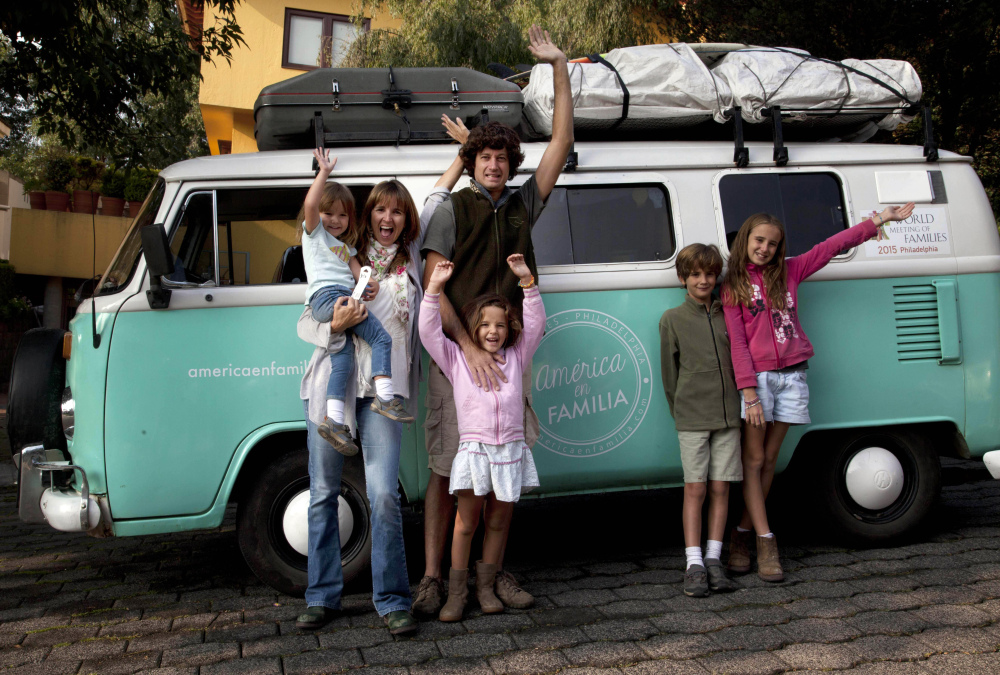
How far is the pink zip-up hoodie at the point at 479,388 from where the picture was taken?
12.3 feet

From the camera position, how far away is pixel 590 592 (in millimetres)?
4270

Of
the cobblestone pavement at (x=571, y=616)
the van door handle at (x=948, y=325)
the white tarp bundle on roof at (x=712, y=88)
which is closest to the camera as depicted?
the cobblestone pavement at (x=571, y=616)

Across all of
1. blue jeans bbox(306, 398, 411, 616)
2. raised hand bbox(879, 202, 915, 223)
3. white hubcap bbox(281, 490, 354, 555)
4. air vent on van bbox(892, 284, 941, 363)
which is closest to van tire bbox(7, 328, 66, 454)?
white hubcap bbox(281, 490, 354, 555)

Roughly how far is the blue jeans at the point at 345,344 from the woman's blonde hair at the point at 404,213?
317 mm

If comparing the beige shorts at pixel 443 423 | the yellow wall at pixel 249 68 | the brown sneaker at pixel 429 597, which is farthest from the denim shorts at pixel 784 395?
the yellow wall at pixel 249 68

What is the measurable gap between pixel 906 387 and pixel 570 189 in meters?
2.25

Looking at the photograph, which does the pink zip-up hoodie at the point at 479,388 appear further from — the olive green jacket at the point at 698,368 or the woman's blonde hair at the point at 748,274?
the woman's blonde hair at the point at 748,274

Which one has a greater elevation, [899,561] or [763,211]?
[763,211]

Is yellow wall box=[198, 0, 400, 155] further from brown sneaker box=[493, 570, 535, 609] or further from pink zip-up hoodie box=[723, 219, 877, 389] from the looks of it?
brown sneaker box=[493, 570, 535, 609]

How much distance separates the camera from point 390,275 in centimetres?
393

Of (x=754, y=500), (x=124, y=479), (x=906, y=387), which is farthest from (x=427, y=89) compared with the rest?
(x=906, y=387)

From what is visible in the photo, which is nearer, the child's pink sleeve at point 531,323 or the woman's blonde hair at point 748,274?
the child's pink sleeve at point 531,323

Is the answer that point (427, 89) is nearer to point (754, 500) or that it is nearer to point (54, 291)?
point (754, 500)

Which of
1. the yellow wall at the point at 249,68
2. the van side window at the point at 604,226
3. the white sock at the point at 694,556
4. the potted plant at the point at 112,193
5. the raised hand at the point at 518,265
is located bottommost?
the white sock at the point at 694,556
